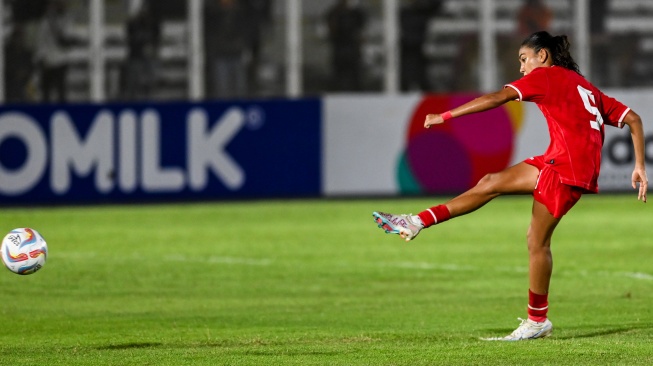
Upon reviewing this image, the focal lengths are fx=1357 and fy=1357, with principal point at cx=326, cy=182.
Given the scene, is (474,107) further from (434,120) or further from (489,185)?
(489,185)

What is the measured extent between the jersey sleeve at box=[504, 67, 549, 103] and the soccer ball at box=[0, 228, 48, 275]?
317 cm

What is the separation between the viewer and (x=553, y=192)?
8.55 metres

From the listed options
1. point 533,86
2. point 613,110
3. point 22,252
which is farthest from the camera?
point 613,110

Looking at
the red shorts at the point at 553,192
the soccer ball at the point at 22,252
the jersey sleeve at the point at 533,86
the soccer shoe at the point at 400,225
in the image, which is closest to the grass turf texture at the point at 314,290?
the soccer ball at the point at 22,252

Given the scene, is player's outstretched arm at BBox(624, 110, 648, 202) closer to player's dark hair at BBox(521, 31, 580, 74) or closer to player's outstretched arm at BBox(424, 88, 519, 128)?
player's dark hair at BBox(521, 31, 580, 74)

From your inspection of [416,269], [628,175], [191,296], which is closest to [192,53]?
[628,175]

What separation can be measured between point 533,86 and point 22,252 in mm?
3396

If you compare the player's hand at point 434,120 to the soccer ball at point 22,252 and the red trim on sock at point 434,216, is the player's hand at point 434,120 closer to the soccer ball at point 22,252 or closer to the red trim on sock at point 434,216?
the red trim on sock at point 434,216

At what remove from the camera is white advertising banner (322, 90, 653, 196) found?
878 inches

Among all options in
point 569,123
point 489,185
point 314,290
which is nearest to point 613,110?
point 569,123

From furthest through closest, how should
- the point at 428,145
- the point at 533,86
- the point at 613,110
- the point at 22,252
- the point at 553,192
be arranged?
the point at 428,145
the point at 613,110
the point at 22,252
the point at 553,192
the point at 533,86

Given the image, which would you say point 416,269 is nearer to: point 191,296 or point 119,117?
point 191,296

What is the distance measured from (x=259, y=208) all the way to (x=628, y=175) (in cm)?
609

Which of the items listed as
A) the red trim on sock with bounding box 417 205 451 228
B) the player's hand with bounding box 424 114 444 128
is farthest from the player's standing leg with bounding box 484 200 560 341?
the player's hand with bounding box 424 114 444 128
